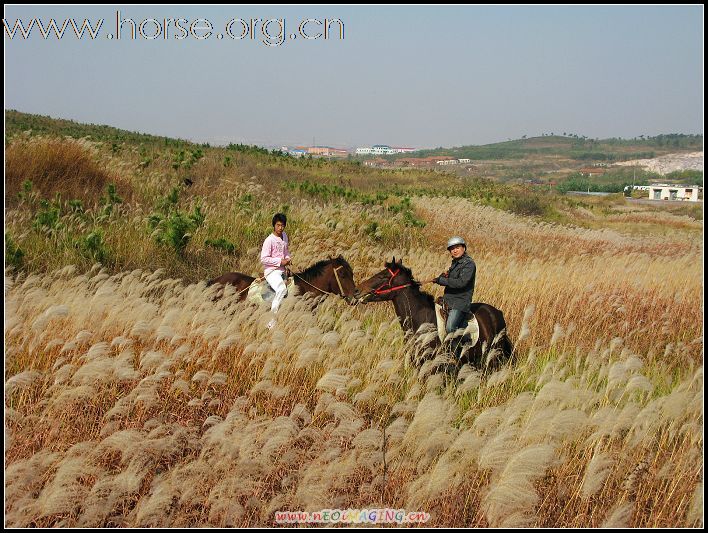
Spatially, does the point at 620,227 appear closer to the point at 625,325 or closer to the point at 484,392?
the point at 625,325

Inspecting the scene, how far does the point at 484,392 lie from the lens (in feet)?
18.7

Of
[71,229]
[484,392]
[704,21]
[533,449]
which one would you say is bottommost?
[484,392]

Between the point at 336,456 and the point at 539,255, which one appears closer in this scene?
the point at 336,456

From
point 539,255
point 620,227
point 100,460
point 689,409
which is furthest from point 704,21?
point 620,227

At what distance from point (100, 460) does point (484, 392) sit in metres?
3.91

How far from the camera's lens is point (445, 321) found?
6.62m

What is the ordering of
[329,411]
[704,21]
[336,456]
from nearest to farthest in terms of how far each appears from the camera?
1. [336,456]
2. [329,411]
3. [704,21]

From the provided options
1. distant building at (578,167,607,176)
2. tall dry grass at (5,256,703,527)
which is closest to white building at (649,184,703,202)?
distant building at (578,167,607,176)

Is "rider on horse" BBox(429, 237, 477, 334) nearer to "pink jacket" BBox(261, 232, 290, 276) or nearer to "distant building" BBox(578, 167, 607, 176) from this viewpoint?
"pink jacket" BBox(261, 232, 290, 276)

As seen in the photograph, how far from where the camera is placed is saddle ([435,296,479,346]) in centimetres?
654

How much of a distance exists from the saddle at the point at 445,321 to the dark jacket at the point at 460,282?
0.46ft

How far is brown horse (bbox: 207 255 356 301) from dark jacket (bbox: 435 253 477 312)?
219 cm

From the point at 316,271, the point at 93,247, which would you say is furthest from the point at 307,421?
the point at 93,247

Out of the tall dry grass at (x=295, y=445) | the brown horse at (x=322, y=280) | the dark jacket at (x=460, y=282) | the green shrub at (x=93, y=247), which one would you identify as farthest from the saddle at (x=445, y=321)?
the green shrub at (x=93, y=247)
